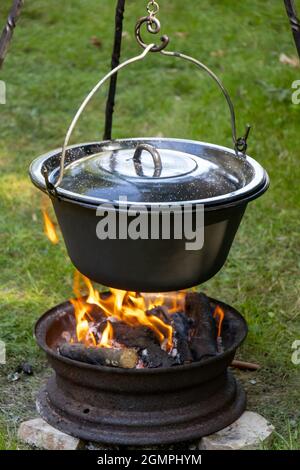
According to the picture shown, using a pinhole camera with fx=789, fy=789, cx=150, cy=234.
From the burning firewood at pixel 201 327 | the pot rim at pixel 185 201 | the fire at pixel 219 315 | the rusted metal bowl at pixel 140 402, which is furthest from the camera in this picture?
the fire at pixel 219 315

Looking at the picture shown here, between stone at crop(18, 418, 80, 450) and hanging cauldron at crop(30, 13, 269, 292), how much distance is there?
0.55 metres

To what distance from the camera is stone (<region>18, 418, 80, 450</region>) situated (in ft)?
8.45

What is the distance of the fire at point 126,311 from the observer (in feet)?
9.22

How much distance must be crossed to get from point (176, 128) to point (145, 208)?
3.13 m

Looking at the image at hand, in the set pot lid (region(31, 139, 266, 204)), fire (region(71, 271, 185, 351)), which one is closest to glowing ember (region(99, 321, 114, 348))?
fire (region(71, 271, 185, 351))

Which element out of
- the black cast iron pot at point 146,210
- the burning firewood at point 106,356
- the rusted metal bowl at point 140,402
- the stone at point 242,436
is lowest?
the stone at point 242,436

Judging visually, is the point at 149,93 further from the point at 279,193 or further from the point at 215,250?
the point at 215,250

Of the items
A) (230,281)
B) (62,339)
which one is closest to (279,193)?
(230,281)

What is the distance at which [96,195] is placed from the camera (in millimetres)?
2354

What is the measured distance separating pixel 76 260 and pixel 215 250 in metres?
0.44

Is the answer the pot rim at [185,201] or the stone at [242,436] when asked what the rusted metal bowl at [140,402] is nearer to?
the stone at [242,436]

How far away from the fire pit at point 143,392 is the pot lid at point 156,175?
0.56m

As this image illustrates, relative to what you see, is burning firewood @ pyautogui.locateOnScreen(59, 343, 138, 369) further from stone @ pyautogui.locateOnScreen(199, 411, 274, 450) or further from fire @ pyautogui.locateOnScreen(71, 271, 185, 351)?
stone @ pyautogui.locateOnScreen(199, 411, 274, 450)

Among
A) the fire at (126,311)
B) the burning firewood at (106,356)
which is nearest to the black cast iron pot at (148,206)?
the burning firewood at (106,356)
